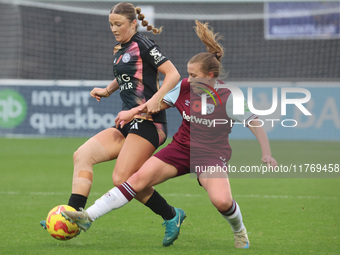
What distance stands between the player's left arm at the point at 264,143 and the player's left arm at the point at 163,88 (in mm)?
774

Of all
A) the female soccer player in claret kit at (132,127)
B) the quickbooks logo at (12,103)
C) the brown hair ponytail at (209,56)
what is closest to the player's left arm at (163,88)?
the female soccer player in claret kit at (132,127)

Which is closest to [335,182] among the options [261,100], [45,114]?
[261,100]

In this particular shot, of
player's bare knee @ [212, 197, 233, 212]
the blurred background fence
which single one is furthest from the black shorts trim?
the blurred background fence

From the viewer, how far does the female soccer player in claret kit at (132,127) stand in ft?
17.4

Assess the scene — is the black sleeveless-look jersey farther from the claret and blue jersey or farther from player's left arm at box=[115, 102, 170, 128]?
the claret and blue jersey

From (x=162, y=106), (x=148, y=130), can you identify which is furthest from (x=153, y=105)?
(x=148, y=130)

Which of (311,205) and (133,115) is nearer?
(133,115)

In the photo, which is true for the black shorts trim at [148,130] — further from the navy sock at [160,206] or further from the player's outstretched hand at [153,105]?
the navy sock at [160,206]

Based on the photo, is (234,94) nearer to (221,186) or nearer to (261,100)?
(221,186)

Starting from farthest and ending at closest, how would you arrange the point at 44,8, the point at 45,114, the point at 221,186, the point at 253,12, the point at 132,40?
the point at 253,12
the point at 44,8
the point at 45,114
the point at 132,40
the point at 221,186

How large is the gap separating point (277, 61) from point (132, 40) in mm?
18087

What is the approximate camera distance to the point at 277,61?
23094 mm

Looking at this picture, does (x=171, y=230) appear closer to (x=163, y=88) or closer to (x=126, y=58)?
(x=163, y=88)

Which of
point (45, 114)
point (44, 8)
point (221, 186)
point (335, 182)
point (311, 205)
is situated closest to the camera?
point (221, 186)
